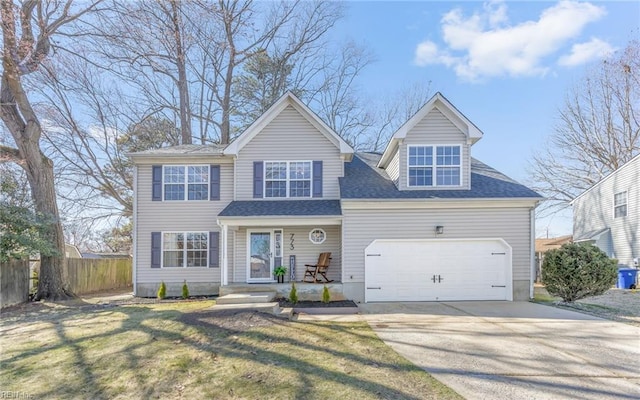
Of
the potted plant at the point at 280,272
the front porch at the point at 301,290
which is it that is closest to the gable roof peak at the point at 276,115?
the potted plant at the point at 280,272

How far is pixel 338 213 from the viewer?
456 inches

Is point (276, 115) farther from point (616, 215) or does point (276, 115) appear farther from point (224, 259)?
point (616, 215)

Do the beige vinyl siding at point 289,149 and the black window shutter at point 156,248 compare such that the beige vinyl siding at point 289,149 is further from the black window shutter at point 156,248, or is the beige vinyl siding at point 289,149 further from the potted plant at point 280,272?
the black window shutter at point 156,248

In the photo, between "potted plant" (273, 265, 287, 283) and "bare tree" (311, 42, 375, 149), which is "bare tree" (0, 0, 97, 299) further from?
"bare tree" (311, 42, 375, 149)

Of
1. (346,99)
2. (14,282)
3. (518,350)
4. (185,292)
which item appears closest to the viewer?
(518,350)

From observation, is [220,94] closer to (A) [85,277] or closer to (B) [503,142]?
(A) [85,277]

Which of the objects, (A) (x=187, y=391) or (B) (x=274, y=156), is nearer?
(A) (x=187, y=391)

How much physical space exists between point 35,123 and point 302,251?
9.98 metres

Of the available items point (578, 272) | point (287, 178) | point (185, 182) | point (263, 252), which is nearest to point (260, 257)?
point (263, 252)

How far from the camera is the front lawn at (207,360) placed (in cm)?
449

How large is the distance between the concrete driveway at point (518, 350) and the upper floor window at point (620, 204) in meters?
13.0

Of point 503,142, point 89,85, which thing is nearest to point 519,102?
point 503,142

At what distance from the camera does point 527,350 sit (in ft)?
19.8

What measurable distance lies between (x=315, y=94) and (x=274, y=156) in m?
12.5
